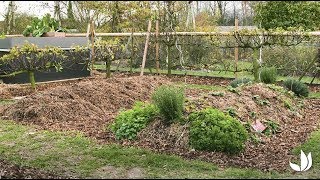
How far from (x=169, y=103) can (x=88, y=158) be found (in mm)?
1261

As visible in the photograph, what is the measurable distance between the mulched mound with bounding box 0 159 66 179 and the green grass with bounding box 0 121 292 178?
0.42 ft

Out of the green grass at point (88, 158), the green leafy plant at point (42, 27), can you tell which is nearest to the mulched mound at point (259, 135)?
the green grass at point (88, 158)

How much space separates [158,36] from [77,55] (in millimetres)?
2707

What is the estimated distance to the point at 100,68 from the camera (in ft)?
54.6

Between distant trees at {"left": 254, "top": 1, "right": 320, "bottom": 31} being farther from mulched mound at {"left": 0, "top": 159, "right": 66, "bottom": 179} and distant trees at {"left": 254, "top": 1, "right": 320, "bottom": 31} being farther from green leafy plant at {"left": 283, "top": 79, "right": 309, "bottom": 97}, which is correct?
mulched mound at {"left": 0, "top": 159, "right": 66, "bottom": 179}

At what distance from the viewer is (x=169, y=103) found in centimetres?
546

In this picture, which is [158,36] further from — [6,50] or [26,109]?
[26,109]

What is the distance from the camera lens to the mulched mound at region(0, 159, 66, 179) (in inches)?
159

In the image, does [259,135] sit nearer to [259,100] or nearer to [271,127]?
[271,127]

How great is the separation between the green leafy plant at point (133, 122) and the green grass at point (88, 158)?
38 centimetres

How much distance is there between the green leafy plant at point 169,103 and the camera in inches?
215

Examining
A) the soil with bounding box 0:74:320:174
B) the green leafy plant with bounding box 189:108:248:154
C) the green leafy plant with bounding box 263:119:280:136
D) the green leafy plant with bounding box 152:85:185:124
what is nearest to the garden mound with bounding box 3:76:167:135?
the soil with bounding box 0:74:320:174

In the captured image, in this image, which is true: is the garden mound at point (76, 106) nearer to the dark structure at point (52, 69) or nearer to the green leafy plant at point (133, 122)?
the green leafy plant at point (133, 122)

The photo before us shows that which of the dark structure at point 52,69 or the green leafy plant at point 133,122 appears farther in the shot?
the dark structure at point 52,69
